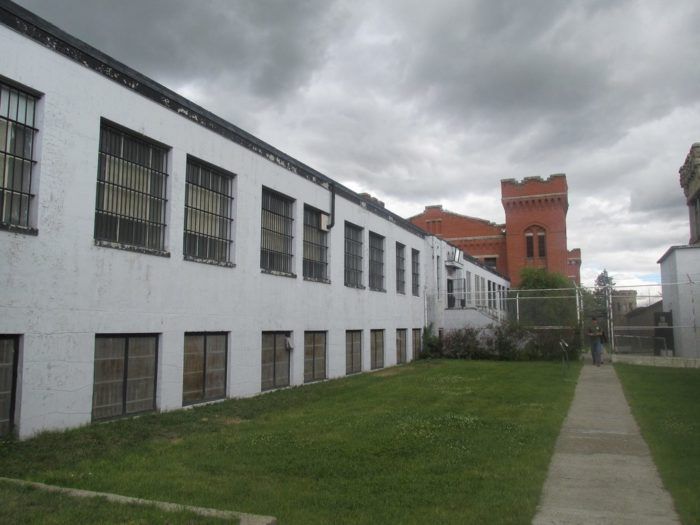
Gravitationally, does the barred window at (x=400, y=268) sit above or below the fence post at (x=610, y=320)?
above

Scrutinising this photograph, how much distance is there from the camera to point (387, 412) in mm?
11125

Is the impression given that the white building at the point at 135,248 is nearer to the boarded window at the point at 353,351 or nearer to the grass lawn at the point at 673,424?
the boarded window at the point at 353,351

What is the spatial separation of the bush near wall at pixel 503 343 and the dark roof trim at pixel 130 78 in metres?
12.2

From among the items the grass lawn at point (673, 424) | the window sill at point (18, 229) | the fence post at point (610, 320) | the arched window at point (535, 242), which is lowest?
the grass lawn at point (673, 424)

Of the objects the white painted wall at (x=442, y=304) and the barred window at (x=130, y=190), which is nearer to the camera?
the barred window at (x=130, y=190)

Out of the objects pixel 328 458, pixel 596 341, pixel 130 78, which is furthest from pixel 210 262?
pixel 596 341

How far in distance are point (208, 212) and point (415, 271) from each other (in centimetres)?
1613

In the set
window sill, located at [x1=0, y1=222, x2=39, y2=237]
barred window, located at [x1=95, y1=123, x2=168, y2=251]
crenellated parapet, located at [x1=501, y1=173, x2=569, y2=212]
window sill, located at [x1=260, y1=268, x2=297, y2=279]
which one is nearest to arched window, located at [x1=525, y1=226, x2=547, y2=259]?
crenellated parapet, located at [x1=501, y1=173, x2=569, y2=212]

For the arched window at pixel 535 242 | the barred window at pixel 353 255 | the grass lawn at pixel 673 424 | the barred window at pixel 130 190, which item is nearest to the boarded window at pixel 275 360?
the barred window at pixel 130 190

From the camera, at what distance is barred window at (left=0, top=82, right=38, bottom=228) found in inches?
343

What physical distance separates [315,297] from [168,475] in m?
11.1

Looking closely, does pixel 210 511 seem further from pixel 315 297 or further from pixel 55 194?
pixel 315 297

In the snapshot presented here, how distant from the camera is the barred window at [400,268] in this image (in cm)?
2575

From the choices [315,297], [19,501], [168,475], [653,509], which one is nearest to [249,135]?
[315,297]
